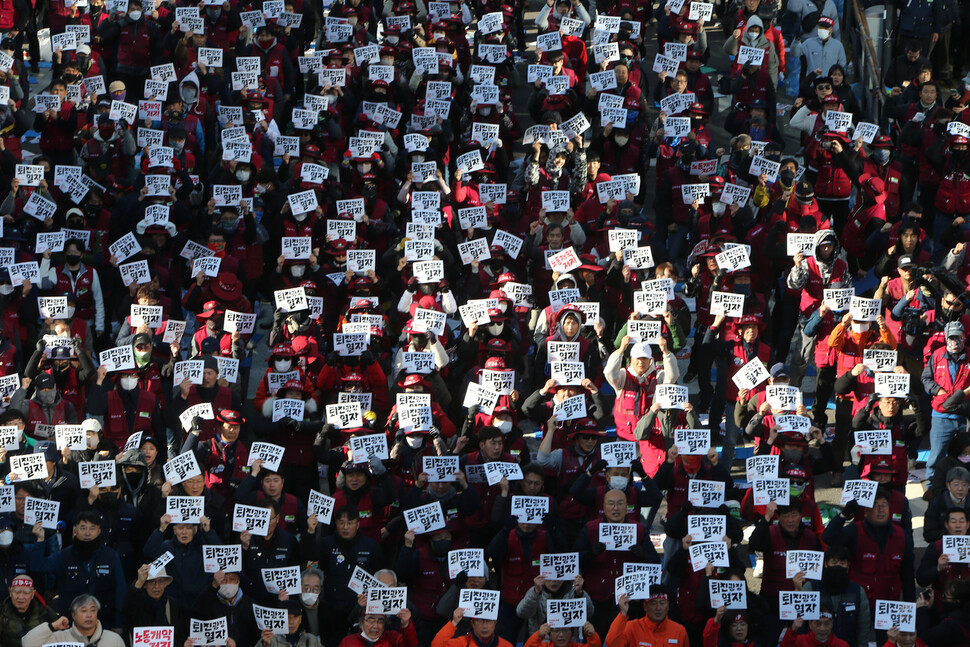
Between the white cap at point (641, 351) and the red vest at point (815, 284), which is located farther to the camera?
the red vest at point (815, 284)

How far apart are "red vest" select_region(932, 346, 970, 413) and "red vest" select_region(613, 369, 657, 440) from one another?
8.66ft

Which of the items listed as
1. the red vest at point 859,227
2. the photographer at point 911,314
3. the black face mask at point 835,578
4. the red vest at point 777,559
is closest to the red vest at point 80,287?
the red vest at point 777,559

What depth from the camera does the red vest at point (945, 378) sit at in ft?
57.0

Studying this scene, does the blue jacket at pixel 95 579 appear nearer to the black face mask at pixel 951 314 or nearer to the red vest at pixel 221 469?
the red vest at pixel 221 469

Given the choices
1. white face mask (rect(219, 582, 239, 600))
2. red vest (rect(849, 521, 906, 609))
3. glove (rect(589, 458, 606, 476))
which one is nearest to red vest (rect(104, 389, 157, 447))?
white face mask (rect(219, 582, 239, 600))

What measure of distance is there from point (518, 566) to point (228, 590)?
2401 millimetres

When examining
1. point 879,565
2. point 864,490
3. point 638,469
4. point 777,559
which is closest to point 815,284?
point 638,469

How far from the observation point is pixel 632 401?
57.1ft

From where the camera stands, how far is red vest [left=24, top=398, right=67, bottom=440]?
17094 mm

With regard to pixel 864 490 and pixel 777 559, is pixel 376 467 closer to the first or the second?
pixel 777 559

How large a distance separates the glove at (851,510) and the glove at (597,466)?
2.09 metres

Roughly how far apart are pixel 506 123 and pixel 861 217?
438cm

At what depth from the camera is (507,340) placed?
18156mm

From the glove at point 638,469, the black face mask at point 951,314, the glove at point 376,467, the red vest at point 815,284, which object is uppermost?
the red vest at point 815,284
